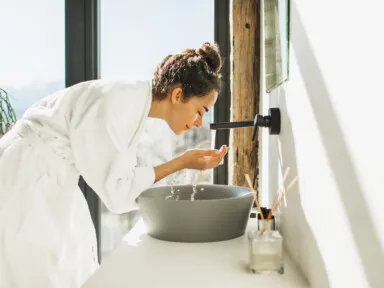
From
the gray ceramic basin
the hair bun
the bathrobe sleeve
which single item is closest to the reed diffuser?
the gray ceramic basin

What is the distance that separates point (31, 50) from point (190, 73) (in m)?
1.43

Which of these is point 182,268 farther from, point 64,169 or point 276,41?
point 276,41

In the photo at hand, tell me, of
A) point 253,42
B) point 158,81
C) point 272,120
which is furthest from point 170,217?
point 253,42

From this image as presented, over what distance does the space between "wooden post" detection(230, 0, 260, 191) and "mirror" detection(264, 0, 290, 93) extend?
40 centimetres

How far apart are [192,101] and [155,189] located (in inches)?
12.1

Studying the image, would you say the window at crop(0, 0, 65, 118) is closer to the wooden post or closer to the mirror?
the wooden post

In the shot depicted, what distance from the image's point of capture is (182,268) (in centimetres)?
98

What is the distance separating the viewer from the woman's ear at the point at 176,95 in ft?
4.83

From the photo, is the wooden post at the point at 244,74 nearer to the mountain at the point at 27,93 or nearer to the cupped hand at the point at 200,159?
the cupped hand at the point at 200,159

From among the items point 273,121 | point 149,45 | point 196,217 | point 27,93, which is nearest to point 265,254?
point 196,217

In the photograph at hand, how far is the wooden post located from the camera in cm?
209

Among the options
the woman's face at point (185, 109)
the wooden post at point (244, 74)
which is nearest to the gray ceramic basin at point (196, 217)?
the woman's face at point (185, 109)

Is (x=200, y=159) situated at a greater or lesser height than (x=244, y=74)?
lesser

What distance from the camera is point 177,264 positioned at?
39.8 inches
